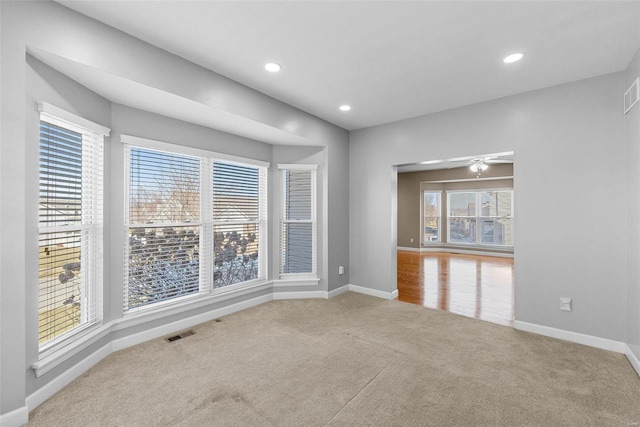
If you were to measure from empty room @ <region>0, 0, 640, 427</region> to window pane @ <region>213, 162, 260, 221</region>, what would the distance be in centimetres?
3

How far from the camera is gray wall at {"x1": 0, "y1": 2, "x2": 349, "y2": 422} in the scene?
1.78 metres

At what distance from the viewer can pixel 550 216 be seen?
10.5 ft

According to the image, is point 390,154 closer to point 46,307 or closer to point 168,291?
point 168,291

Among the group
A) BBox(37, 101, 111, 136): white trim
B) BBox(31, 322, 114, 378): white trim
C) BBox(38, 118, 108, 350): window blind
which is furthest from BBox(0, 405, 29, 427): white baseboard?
BBox(37, 101, 111, 136): white trim

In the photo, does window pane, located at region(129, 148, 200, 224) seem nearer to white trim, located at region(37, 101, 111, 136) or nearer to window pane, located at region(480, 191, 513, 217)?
white trim, located at region(37, 101, 111, 136)

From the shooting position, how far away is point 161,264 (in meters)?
3.23

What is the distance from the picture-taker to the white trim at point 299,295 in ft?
14.7

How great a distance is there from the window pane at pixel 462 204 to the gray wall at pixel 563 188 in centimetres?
632

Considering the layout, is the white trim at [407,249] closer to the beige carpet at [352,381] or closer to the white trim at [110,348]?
the beige carpet at [352,381]

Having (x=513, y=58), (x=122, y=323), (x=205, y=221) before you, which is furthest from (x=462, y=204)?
(x=122, y=323)

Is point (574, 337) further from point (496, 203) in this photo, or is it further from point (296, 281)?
point (496, 203)

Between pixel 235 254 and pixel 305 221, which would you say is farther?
pixel 305 221

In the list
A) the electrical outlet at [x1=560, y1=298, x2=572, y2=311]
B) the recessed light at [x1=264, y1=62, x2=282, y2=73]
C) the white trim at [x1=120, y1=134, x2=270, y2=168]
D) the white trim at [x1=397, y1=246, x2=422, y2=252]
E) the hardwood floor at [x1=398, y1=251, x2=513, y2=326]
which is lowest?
the hardwood floor at [x1=398, y1=251, x2=513, y2=326]

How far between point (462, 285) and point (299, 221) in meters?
3.29
